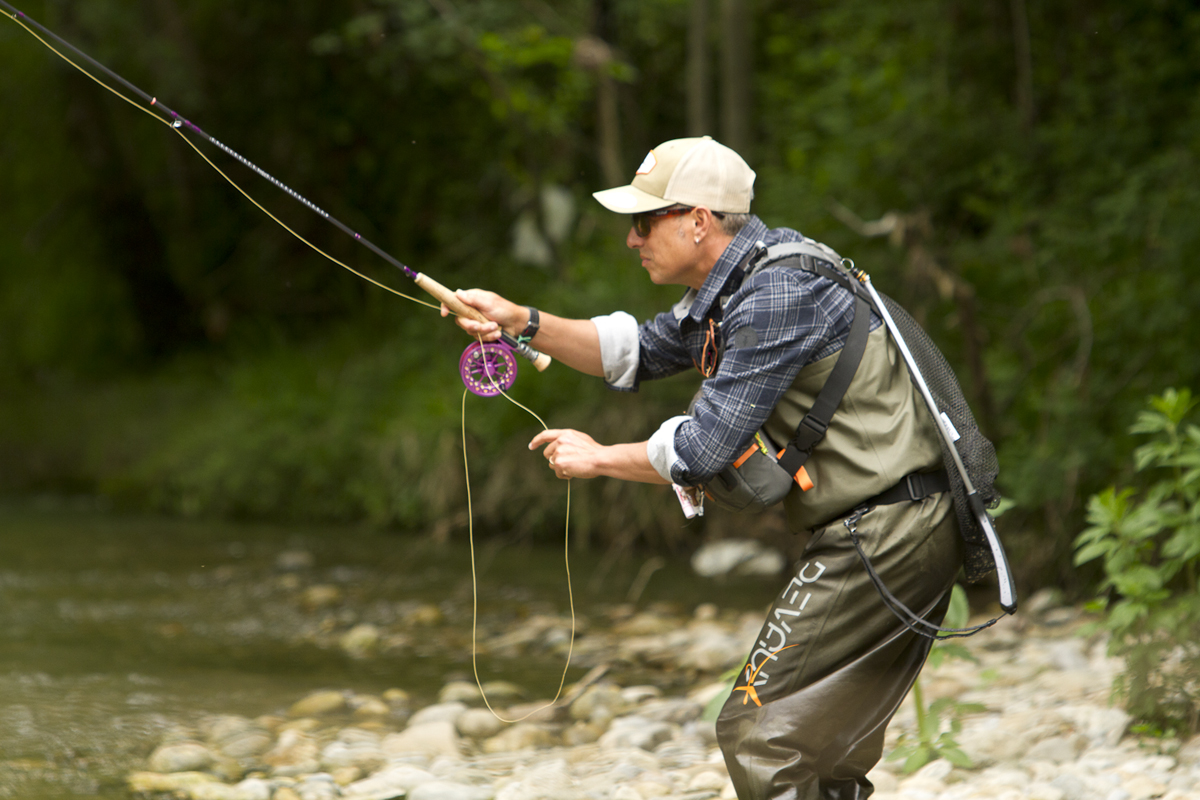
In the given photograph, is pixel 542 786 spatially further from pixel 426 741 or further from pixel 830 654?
pixel 830 654

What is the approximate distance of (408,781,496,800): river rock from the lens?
9.86ft

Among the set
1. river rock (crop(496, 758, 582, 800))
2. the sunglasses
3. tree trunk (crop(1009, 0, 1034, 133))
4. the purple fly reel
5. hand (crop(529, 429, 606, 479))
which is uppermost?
tree trunk (crop(1009, 0, 1034, 133))

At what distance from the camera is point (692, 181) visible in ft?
7.01

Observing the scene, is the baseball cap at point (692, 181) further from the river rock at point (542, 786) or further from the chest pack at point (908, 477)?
the river rock at point (542, 786)

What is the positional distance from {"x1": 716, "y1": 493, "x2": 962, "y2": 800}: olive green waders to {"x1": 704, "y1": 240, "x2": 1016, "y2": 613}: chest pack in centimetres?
5

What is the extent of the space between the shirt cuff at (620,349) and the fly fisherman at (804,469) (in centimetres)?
33

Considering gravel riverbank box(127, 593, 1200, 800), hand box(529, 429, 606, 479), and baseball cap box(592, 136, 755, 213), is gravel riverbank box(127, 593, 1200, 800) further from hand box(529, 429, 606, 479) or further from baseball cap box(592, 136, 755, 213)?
baseball cap box(592, 136, 755, 213)

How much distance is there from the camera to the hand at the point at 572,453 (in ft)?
6.88

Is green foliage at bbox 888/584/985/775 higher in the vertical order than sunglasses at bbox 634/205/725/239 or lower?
lower

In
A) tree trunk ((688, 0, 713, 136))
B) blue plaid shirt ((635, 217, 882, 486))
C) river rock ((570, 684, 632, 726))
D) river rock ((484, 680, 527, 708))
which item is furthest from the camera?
tree trunk ((688, 0, 713, 136))

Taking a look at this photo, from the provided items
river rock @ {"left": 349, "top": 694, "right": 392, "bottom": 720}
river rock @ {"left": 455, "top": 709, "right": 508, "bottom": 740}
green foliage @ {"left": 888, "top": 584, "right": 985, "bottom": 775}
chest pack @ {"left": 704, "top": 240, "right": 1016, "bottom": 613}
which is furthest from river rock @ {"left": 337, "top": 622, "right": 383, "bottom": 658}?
chest pack @ {"left": 704, "top": 240, "right": 1016, "bottom": 613}

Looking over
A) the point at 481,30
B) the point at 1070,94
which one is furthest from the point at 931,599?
the point at 481,30

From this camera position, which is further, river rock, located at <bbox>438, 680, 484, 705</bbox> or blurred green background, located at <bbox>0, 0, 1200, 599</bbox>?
blurred green background, located at <bbox>0, 0, 1200, 599</bbox>

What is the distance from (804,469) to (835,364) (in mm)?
208
